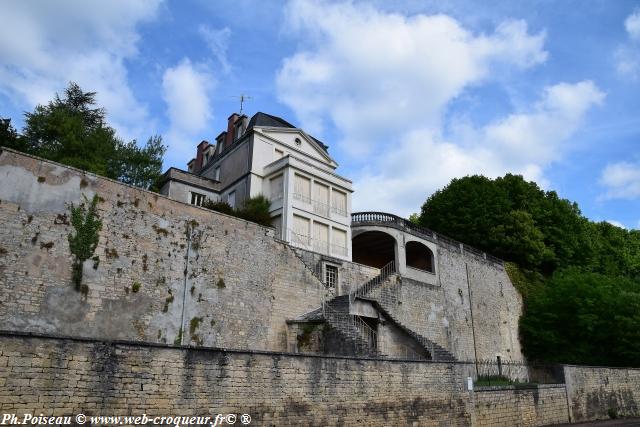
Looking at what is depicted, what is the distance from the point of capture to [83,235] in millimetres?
14047

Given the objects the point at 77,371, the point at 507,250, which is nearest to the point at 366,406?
the point at 77,371

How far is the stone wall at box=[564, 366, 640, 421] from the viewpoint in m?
18.6

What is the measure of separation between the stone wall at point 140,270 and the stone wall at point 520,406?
22.8ft

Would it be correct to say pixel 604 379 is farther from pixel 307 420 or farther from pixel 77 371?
pixel 77 371

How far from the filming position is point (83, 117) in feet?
79.7

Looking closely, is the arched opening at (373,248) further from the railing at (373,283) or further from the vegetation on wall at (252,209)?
the vegetation on wall at (252,209)

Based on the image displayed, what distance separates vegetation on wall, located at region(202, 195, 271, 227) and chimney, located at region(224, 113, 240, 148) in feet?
21.7

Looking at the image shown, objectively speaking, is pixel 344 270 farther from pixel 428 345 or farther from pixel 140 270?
pixel 140 270

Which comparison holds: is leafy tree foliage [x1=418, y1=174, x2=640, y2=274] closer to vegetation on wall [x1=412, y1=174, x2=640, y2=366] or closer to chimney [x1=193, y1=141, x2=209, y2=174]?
vegetation on wall [x1=412, y1=174, x2=640, y2=366]

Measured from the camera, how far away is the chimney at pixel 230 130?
2827 centimetres

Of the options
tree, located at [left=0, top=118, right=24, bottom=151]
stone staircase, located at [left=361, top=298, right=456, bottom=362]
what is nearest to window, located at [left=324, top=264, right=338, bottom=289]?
stone staircase, located at [left=361, top=298, right=456, bottom=362]

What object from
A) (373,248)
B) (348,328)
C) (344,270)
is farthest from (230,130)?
(348,328)

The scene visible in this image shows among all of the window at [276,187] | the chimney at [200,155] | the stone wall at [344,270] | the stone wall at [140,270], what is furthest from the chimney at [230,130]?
the stone wall at [140,270]

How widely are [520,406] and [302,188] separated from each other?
12731mm
